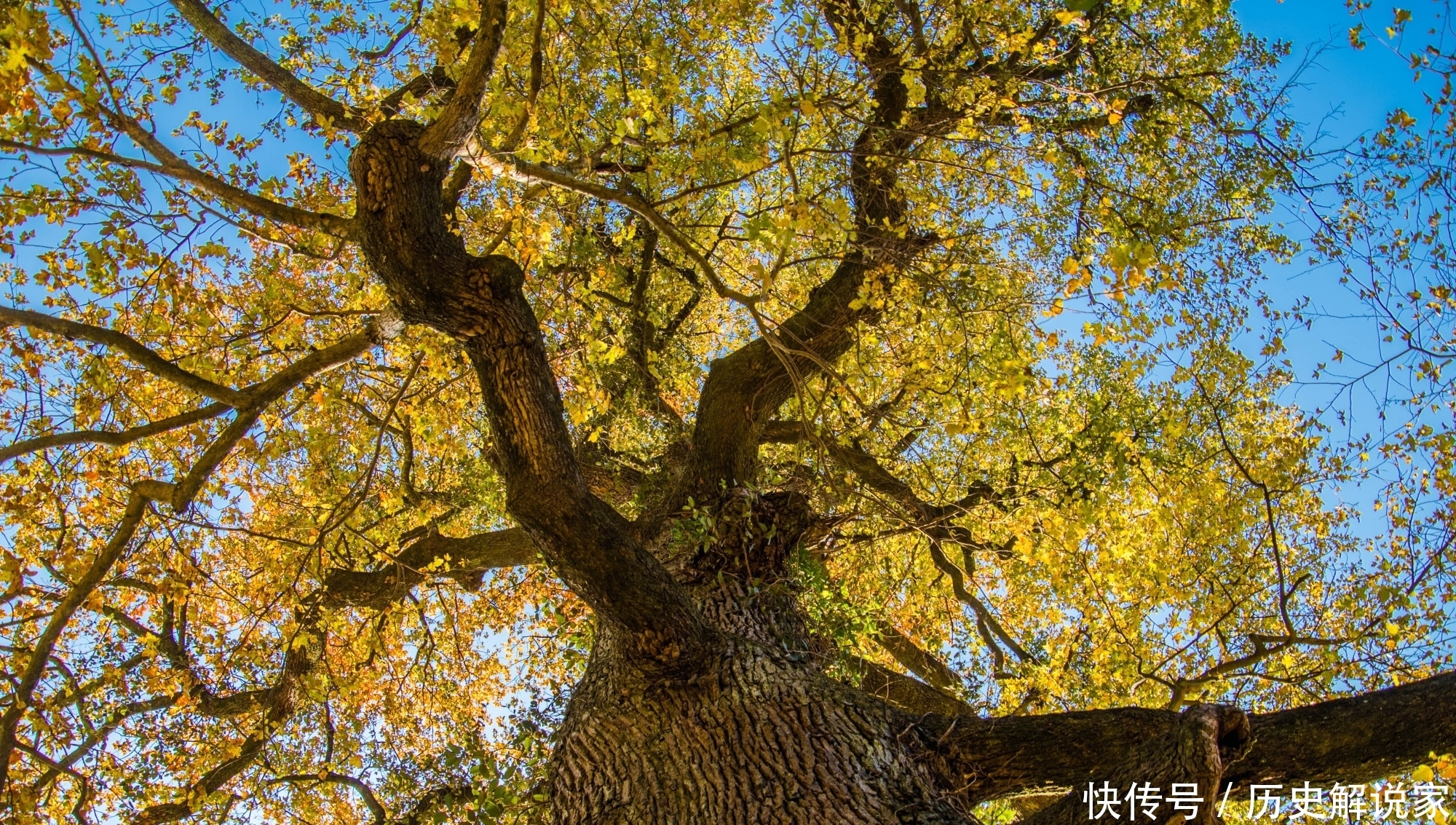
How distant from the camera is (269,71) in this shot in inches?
207

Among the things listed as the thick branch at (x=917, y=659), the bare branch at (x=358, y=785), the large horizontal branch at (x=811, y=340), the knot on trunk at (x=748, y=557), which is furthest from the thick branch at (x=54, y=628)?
the thick branch at (x=917, y=659)

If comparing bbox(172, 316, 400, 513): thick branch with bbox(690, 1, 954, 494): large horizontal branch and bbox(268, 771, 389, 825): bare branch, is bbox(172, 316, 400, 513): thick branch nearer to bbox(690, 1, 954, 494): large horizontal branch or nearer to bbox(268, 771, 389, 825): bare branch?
A: bbox(690, 1, 954, 494): large horizontal branch

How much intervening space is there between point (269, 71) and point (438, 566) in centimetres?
396

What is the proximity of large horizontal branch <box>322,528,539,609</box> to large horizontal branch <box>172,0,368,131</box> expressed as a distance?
11.8 ft

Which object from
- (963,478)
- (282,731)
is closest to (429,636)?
(282,731)

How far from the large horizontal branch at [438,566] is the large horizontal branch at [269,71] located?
3.60 m

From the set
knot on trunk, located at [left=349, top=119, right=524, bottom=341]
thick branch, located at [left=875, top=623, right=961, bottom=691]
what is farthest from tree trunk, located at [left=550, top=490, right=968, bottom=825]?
thick branch, located at [left=875, top=623, right=961, bottom=691]

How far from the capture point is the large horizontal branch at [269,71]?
17.0 feet

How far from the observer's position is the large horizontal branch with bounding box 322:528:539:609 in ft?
24.6

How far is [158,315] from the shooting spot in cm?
584

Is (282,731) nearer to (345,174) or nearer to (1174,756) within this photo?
(345,174)

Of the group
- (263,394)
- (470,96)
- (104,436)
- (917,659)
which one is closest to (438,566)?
(263,394)

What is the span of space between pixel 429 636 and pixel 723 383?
10.9ft

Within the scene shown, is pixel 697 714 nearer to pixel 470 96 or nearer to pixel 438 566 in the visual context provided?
pixel 470 96
